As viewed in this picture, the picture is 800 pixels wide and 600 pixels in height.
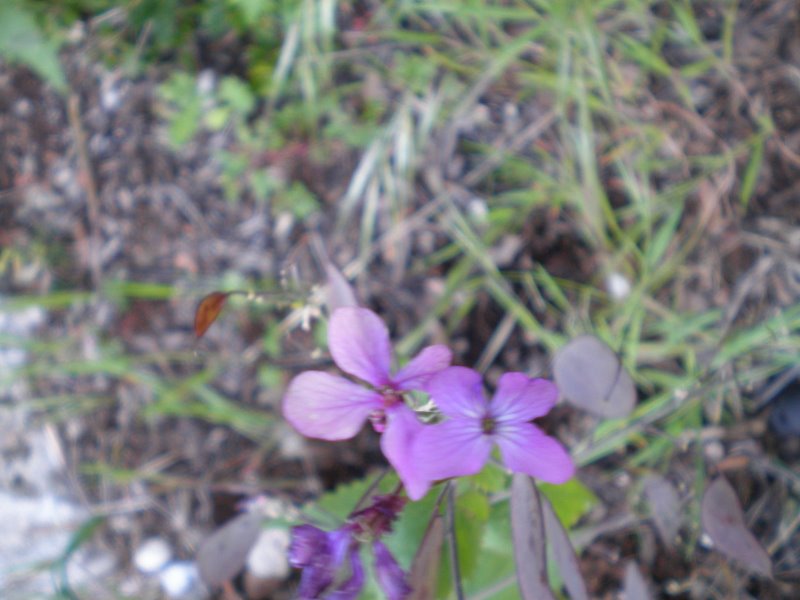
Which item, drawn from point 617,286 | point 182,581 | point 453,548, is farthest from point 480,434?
point 182,581

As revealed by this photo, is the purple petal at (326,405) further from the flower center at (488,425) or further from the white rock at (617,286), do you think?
the white rock at (617,286)

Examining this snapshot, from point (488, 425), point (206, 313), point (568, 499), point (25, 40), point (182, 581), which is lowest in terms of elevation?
point (182, 581)

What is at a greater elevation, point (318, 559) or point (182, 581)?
point (318, 559)

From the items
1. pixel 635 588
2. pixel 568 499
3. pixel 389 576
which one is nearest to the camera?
pixel 389 576

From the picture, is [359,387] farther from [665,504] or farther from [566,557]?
[665,504]

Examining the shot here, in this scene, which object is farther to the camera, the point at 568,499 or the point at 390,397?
the point at 568,499

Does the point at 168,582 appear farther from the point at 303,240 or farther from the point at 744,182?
the point at 744,182
